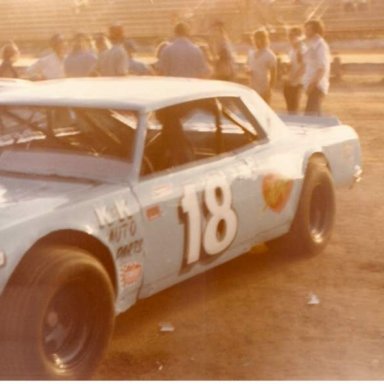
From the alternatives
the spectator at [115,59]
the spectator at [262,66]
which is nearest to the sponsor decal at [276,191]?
the spectator at [262,66]

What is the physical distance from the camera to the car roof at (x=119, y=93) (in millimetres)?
5676

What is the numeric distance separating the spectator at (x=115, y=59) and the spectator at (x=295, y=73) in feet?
6.18

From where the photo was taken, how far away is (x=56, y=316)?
4711 millimetres

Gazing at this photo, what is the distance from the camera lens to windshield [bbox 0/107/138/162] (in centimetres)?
561

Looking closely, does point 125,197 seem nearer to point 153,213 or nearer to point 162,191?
point 153,213

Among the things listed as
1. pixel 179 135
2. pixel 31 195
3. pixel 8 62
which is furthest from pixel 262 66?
pixel 31 195

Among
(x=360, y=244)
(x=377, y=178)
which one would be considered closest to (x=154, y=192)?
(x=360, y=244)

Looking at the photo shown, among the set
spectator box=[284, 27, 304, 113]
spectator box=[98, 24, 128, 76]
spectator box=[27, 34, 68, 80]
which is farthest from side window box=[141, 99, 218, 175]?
spectator box=[27, 34, 68, 80]

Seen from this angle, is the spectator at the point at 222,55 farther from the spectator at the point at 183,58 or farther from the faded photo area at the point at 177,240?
the faded photo area at the point at 177,240

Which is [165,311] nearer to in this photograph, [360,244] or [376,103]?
[360,244]

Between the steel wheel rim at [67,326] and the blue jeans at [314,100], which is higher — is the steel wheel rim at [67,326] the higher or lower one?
the higher one

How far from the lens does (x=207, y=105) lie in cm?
622

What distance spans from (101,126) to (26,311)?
162 cm

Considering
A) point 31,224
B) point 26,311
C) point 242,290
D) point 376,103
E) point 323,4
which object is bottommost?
point 323,4
